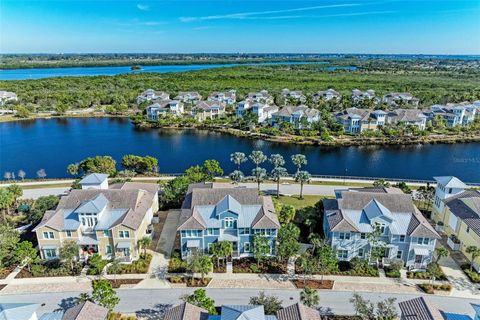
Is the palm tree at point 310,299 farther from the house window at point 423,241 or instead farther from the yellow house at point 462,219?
the yellow house at point 462,219

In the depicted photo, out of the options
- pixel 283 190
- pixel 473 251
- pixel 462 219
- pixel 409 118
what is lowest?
pixel 283 190

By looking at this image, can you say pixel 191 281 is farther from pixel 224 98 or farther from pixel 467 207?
pixel 224 98

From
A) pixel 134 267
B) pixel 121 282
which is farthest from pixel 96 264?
pixel 134 267

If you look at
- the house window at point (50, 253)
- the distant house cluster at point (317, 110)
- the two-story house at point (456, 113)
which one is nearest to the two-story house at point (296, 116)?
the distant house cluster at point (317, 110)

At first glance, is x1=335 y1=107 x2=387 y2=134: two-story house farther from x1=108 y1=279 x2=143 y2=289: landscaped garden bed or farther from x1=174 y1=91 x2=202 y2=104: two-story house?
x1=108 y1=279 x2=143 y2=289: landscaped garden bed

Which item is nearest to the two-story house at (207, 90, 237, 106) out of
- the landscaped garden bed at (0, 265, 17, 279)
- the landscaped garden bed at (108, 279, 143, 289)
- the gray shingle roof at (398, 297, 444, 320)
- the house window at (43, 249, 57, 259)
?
the house window at (43, 249, 57, 259)
